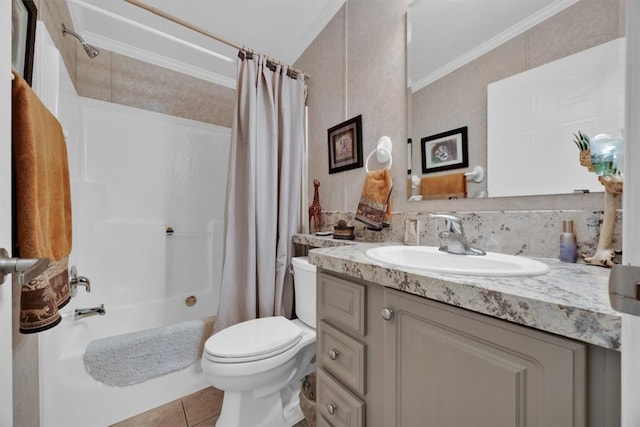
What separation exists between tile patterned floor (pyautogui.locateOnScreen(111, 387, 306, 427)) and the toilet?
22 cm

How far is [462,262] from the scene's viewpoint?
812mm

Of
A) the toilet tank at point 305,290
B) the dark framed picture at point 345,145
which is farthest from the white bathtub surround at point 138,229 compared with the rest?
the dark framed picture at point 345,145

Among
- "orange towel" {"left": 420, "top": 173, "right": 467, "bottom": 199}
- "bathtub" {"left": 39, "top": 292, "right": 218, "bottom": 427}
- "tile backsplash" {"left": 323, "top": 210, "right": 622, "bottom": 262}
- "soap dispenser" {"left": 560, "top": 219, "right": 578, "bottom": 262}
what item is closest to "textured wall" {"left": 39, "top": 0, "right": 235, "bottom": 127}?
"bathtub" {"left": 39, "top": 292, "right": 218, "bottom": 427}

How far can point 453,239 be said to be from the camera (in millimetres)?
856

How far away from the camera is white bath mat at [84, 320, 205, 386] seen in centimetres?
117

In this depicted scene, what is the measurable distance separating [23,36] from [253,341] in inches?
52.1

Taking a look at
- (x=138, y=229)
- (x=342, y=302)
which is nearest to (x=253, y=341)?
(x=342, y=302)

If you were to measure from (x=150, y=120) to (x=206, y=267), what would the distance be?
1.29 m

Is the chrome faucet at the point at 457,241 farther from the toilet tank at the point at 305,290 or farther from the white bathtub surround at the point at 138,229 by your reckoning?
the white bathtub surround at the point at 138,229

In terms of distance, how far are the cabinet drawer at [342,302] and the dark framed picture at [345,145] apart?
0.85 m

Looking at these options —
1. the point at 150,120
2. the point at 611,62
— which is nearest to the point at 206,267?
the point at 150,120

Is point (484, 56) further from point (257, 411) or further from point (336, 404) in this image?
point (257, 411)

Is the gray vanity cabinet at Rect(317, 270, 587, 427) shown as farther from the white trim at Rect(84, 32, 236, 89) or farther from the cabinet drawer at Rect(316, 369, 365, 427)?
the white trim at Rect(84, 32, 236, 89)

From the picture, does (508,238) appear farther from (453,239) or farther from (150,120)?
(150,120)
